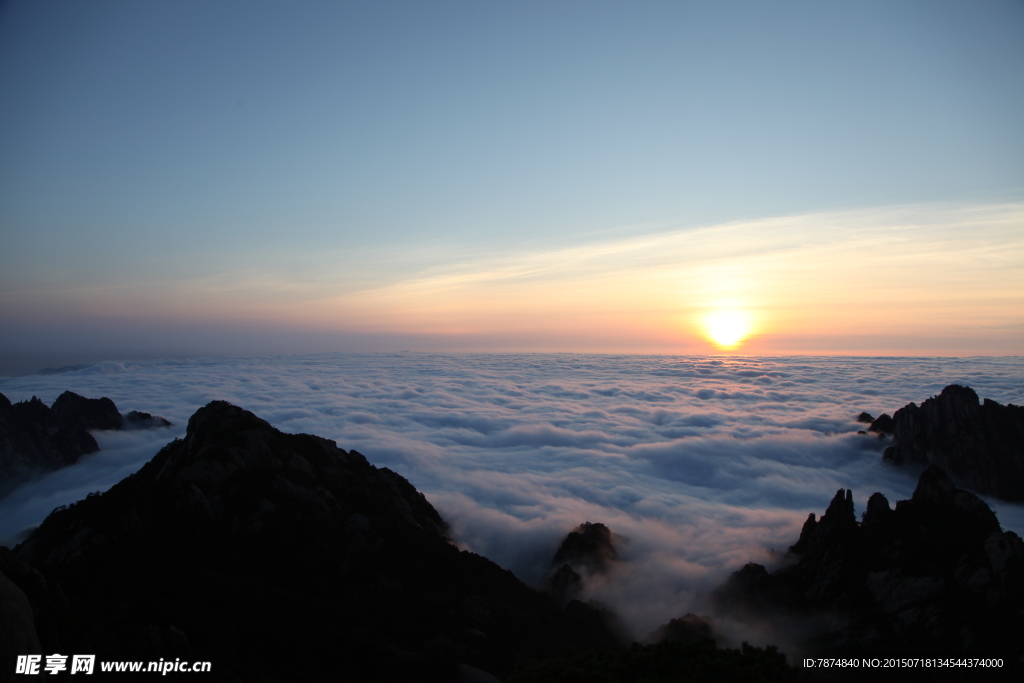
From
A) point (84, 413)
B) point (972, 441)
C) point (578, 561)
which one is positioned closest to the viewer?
point (578, 561)

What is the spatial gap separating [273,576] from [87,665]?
931cm

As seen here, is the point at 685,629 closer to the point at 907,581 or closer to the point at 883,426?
the point at 907,581

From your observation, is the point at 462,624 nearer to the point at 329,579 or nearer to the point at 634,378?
the point at 329,579

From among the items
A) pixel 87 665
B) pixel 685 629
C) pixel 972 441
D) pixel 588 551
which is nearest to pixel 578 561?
pixel 588 551

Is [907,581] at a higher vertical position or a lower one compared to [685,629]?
higher

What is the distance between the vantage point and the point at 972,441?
58062 millimetres

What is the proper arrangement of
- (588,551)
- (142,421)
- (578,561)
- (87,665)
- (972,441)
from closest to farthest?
(87,665)
(578,561)
(588,551)
(972,441)
(142,421)

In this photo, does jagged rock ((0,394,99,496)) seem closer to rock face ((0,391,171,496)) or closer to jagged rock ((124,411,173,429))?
rock face ((0,391,171,496))

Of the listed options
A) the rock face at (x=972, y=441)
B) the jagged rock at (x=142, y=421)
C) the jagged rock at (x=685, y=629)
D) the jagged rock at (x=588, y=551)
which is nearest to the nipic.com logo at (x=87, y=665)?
the jagged rock at (x=685, y=629)

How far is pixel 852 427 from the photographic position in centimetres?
8138

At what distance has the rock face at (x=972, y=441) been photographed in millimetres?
56188

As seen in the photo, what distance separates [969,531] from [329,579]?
3058 cm

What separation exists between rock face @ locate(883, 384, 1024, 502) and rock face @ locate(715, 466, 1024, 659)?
40.4 meters

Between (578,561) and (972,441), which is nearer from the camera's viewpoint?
(578,561)
